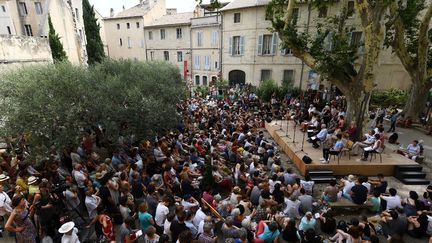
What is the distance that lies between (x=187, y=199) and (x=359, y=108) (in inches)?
380

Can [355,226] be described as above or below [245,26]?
below

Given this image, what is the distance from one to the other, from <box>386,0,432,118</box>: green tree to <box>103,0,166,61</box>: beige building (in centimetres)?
3002

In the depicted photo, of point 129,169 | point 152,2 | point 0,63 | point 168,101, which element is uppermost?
point 152,2

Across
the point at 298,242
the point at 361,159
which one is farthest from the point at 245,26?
the point at 298,242

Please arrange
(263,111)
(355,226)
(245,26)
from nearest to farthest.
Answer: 1. (355,226)
2. (263,111)
3. (245,26)

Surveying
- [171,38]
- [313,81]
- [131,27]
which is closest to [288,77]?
[313,81]

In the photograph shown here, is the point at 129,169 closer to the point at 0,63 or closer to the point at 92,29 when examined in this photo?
the point at 0,63

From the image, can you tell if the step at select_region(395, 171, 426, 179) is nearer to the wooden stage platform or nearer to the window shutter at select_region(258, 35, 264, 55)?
the wooden stage platform

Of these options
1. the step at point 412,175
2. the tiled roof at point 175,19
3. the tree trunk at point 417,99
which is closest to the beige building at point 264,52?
the tree trunk at point 417,99

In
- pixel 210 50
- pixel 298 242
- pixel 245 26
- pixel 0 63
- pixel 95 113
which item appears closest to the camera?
pixel 298 242

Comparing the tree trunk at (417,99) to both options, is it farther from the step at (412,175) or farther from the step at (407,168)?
the step at (412,175)

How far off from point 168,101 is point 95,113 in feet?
13.1

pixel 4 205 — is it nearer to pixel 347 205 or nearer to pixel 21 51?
pixel 347 205

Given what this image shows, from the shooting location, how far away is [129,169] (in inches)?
336
